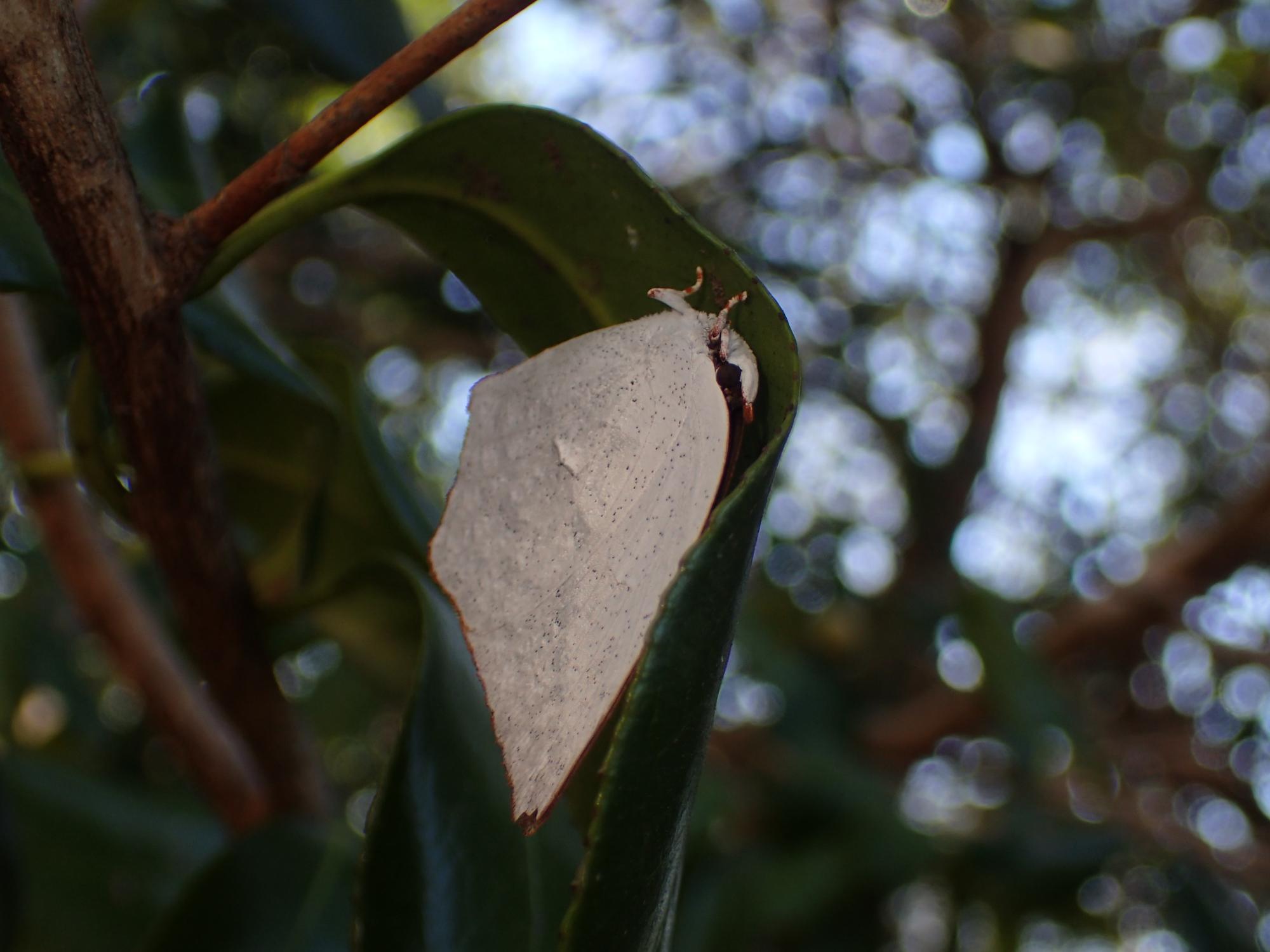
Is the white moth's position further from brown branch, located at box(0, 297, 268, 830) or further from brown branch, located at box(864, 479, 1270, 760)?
brown branch, located at box(864, 479, 1270, 760)

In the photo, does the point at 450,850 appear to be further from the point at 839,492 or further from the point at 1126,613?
the point at 839,492

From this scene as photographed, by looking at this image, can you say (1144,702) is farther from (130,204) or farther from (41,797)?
(130,204)

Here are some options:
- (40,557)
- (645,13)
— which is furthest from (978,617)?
(645,13)

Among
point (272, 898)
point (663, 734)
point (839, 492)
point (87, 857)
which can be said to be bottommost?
point (839, 492)

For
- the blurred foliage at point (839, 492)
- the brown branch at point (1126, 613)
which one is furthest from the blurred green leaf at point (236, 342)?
the brown branch at point (1126, 613)

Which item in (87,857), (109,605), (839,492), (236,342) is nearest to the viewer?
(236,342)

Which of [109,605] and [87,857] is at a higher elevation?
[109,605]

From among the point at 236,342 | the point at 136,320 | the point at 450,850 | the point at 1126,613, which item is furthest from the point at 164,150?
the point at 1126,613

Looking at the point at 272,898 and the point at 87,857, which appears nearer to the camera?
the point at 272,898

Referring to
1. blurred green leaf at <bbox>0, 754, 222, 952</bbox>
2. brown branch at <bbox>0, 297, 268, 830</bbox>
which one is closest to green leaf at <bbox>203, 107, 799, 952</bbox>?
brown branch at <bbox>0, 297, 268, 830</bbox>
